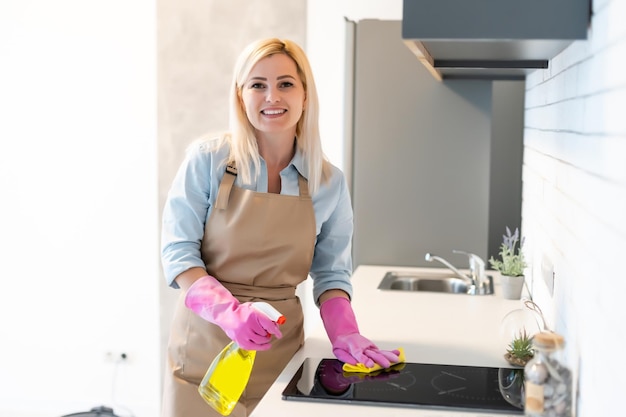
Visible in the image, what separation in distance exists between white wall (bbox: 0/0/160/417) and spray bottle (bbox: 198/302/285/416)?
247 centimetres

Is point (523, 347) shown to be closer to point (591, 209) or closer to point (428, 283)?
point (591, 209)

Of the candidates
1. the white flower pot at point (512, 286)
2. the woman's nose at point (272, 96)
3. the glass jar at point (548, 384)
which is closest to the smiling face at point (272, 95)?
the woman's nose at point (272, 96)

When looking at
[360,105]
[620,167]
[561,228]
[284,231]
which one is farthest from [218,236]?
[360,105]

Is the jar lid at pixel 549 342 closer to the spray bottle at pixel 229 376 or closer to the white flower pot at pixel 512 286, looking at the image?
the spray bottle at pixel 229 376

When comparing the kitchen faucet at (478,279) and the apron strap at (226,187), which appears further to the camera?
the kitchen faucet at (478,279)

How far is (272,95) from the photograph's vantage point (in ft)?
6.87

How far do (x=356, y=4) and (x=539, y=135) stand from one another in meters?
1.56

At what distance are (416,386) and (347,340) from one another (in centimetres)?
26

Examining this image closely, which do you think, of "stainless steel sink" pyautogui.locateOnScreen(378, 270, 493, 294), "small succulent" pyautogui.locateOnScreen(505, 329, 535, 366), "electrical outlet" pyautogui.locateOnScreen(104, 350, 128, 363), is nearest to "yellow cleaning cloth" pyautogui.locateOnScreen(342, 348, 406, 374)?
"small succulent" pyautogui.locateOnScreen(505, 329, 535, 366)

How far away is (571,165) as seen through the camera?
1.75 m

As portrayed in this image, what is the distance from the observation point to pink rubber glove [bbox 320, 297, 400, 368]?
1970 millimetres

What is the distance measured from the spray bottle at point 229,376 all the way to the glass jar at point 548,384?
0.59 metres

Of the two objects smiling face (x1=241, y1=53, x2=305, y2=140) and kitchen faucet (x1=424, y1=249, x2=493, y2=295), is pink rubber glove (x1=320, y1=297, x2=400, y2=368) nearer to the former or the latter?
smiling face (x1=241, y1=53, x2=305, y2=140)

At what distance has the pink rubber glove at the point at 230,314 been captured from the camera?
1847 millimetres
